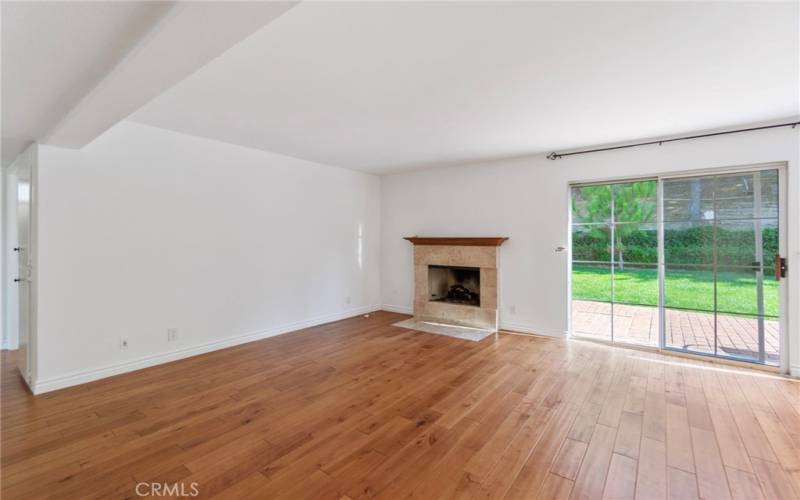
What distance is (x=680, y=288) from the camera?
13.3 ft

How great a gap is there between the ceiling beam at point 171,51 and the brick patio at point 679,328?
4.81 m

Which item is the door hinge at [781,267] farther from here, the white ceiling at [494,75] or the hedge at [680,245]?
the white ceiling at [494,75]

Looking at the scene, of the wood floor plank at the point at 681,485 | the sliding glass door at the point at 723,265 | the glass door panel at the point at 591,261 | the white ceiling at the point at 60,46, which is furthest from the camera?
the glass door panel at the point at 591,261

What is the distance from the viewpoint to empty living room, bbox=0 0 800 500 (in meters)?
1.88

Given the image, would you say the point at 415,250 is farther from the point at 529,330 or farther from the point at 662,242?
the point at 662,242

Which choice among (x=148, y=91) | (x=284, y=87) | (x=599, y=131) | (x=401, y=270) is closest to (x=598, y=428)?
(x=599, y=131)

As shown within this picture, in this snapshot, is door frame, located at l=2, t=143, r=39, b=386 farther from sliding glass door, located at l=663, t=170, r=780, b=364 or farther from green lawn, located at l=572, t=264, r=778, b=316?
sliding glass door, located at l=663, t=170, r=780, b=364

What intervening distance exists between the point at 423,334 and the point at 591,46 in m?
3.84

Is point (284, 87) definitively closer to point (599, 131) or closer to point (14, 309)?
point (599, 131)

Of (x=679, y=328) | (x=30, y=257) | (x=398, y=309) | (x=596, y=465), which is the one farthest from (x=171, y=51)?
(x=679, y=328)

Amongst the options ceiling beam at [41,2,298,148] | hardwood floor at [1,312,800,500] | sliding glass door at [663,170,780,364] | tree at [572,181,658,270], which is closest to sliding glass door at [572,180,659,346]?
tree at [572,181,658,270]

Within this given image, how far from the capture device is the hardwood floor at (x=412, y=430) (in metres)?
1.90

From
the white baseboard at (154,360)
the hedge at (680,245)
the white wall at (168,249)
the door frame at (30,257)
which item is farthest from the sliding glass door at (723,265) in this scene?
the door frame at (30,257)

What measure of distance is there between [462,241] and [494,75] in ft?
10.5
